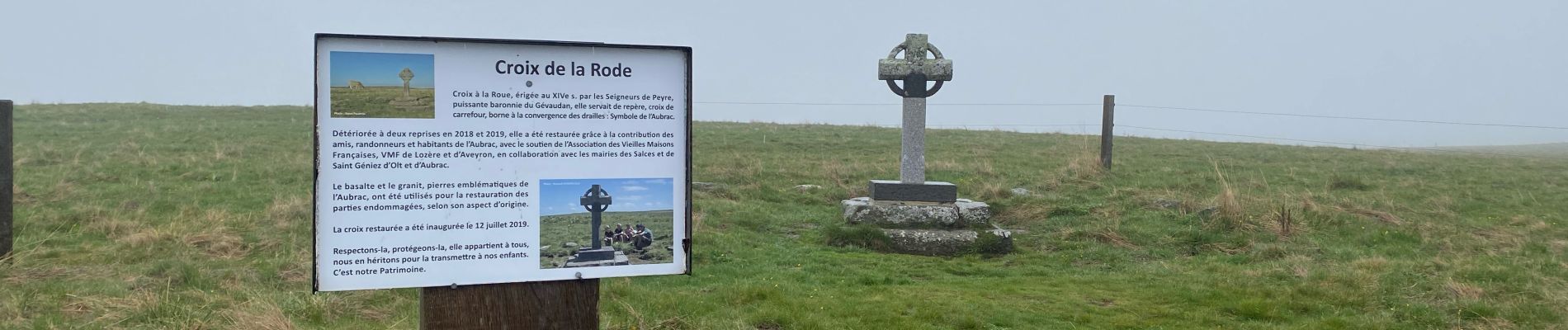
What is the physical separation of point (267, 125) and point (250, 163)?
10291 millimetres

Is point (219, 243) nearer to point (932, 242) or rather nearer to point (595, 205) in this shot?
point (595, 205)

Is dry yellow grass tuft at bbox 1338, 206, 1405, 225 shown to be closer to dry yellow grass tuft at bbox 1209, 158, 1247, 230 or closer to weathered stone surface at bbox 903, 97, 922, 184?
dry yellow grass tuft at bbox 1209, 158, 1247, 230

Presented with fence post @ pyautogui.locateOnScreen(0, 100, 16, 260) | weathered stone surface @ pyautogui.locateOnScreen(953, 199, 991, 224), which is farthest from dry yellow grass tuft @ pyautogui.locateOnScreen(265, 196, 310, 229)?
weathered stone surface @ pyautogui.locateOnScreen(953, 199, 991, 224)

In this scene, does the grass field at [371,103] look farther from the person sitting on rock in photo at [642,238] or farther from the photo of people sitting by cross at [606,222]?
the person sitting on rock in photo at [642,238]

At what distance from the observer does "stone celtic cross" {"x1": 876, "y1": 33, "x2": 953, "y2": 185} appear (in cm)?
A: 1208

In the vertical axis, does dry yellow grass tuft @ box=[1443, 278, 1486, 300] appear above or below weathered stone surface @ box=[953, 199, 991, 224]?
below

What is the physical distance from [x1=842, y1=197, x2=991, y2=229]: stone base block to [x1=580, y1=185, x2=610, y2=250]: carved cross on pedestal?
766 cm

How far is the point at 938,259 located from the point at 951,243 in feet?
1.99

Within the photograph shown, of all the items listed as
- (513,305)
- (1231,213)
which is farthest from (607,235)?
(1231,213)

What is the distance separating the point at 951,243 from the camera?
1037 centimetres

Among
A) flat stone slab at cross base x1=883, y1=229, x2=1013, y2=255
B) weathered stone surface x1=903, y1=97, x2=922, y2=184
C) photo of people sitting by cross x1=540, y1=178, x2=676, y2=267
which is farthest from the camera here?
weathered stone surface x1=903, y1=97, x2=922, y2=184

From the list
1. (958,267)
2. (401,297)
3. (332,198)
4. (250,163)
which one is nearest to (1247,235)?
(958,267)

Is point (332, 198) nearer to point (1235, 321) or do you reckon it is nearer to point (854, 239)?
point (1235, 321)

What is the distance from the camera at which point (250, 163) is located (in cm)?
1566
